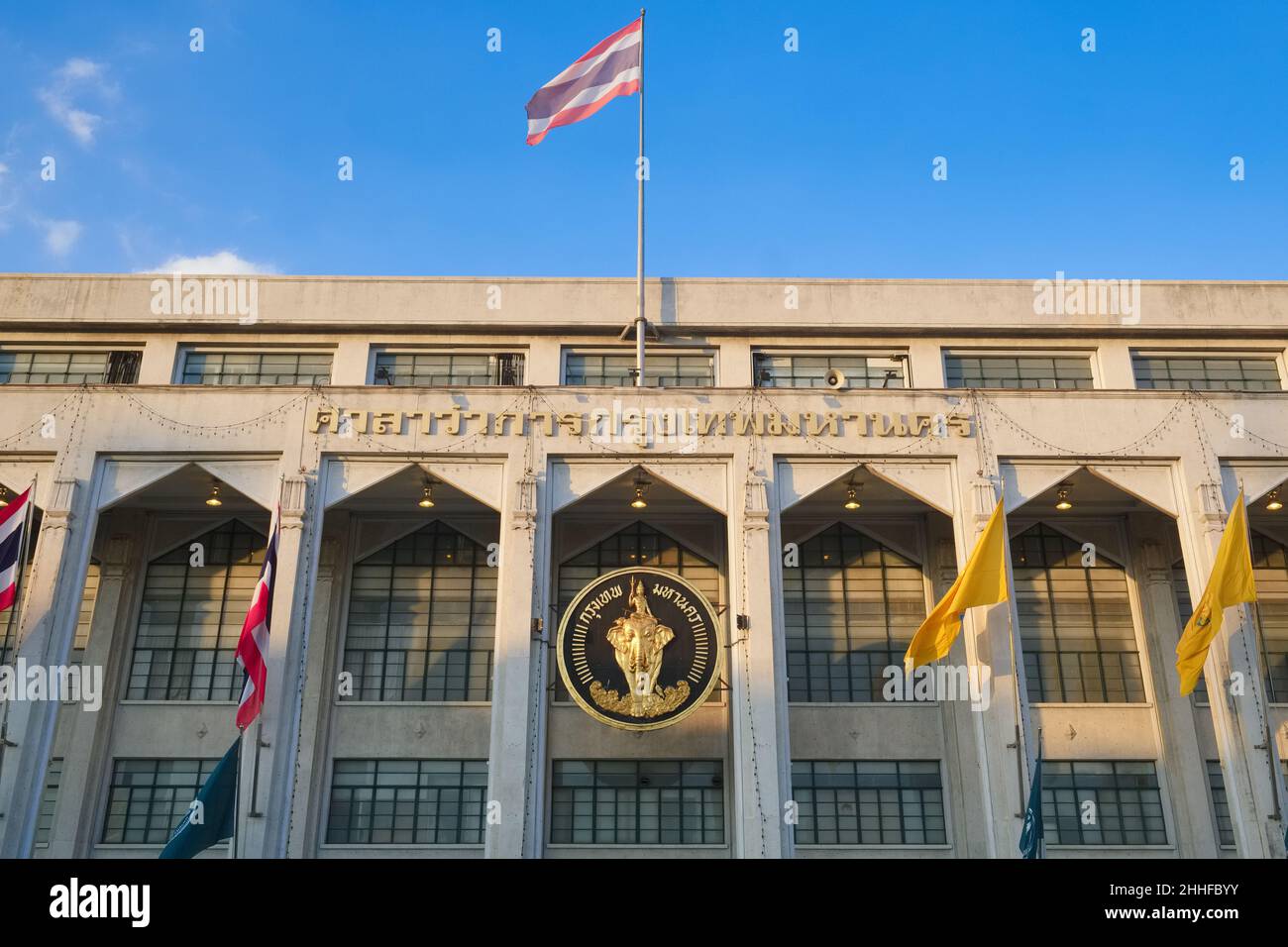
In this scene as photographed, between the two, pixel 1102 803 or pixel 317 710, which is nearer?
pixel 1102 803

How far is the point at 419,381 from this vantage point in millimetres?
30094

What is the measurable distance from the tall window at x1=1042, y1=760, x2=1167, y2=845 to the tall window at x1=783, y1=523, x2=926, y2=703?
4.67 meters

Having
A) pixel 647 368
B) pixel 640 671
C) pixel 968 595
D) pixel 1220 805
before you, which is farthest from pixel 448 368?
pixel 1220 805

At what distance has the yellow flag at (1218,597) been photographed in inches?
925

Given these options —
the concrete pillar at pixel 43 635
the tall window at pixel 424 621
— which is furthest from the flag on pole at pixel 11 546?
the tall window at pixel 424 621

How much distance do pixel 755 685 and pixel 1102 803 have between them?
383 inches

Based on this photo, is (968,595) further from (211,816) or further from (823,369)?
(211,816)

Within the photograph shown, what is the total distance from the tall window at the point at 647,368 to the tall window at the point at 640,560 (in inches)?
156

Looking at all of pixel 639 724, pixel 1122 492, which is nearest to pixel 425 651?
pixel 639 724

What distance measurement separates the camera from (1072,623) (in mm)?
28656

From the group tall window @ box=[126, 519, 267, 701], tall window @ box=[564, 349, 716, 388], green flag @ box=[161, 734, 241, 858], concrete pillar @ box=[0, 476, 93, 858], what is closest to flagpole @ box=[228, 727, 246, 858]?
green flag @ box=[161, 734, 241, 858]

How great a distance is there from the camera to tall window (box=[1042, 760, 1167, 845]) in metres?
26.6
